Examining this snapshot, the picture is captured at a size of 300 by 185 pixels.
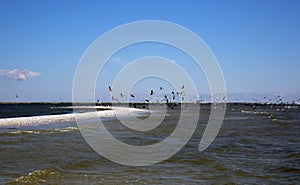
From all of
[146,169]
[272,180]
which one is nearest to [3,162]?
[146,169]

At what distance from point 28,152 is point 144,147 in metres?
8.21

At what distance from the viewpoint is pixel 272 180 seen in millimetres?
14297

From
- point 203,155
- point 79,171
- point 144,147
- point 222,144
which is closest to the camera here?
point 79,171

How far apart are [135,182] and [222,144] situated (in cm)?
1451

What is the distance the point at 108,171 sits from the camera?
1573 centimetres

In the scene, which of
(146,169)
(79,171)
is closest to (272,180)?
(146,169)

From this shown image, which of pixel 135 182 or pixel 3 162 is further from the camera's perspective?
pixel 3 162

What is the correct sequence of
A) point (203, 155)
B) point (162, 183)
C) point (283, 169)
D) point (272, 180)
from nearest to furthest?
point (162, 183) < point (272, 180) < point (283, 169) < point (203, 155)

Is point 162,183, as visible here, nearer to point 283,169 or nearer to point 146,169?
point 146,169

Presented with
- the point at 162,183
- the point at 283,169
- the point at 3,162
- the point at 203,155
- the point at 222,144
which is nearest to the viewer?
the point at 162,183

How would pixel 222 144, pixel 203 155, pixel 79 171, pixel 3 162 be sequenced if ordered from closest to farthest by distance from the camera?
pixel 79 171
pixel 3 162
pixel 203 155
pixel 222 144

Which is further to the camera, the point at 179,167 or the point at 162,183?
the point at 179,167

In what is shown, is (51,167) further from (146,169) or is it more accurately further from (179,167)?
(179,167)

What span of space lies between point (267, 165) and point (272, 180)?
3.44m
